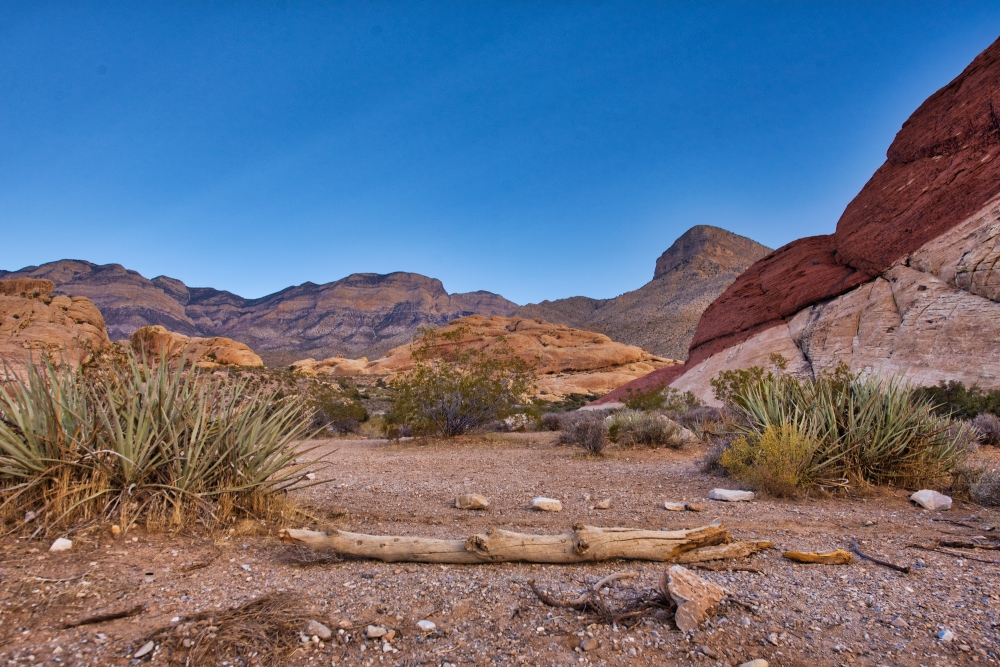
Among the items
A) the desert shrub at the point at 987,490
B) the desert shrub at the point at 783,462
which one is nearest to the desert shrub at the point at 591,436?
the desert shrub at the point at 783,462

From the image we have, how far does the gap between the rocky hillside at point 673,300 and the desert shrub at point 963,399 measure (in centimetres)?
3904

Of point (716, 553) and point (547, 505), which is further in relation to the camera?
point (547, 505)

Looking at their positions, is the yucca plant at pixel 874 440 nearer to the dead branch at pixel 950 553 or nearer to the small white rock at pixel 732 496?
the small white rock at pixel 732 496

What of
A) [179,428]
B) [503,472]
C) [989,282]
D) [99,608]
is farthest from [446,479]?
[989,282]

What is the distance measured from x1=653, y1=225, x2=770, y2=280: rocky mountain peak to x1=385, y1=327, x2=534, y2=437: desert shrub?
7731 cm

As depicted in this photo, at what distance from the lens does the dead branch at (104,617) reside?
260 centimetres

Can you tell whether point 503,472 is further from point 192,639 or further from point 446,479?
point 192,639

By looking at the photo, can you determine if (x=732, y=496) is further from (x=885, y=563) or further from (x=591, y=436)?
(x=591, y=436)

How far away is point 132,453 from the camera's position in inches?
154

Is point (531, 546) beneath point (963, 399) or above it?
beneath

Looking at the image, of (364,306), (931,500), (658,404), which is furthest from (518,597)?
(364,306)

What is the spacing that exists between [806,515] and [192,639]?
5219mm

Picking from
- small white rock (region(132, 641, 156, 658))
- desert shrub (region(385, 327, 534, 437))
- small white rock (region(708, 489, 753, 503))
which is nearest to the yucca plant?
small white rock (region(708, 489, 753, 503))

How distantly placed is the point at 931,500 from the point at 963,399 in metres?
8.27
